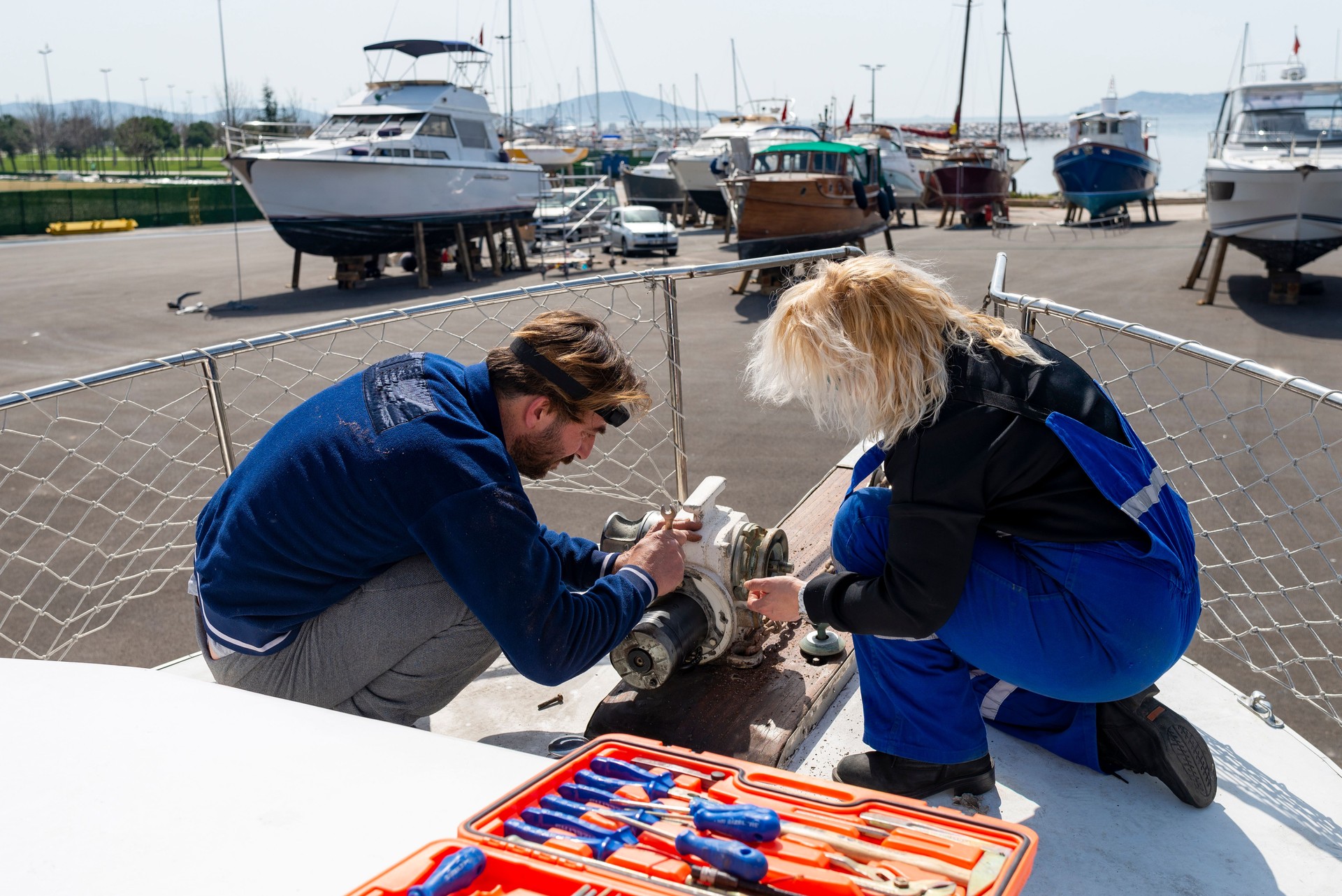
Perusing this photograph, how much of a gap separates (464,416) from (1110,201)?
2471cm

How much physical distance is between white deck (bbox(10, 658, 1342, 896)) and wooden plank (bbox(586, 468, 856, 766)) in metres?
0.14

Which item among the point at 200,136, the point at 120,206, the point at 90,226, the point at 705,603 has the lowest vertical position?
the point at 705,603

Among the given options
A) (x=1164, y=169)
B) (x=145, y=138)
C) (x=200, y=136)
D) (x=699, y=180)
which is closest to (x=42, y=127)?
(x=145, y=138)

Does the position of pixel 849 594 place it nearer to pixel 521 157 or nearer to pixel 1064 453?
pixel 1064 453

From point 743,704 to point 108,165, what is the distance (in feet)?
244

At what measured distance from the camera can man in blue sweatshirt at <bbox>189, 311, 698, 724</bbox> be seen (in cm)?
185

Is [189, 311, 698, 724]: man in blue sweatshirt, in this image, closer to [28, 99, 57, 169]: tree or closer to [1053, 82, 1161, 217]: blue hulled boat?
Result: [1053, 82, 1161, 217]: blue hulled boat

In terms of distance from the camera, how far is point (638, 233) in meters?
19.9

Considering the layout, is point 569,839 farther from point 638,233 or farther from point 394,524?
point 638,233

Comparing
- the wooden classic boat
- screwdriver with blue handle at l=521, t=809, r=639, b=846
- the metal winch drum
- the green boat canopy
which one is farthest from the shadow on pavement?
screwdriver with blue handle at l=521, t=809, r=639, b=846

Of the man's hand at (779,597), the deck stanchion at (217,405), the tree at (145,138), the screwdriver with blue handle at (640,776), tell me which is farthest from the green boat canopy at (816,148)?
the tree at (145,138)

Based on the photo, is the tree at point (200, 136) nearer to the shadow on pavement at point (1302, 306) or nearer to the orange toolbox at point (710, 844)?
the shadow on pavement at point (1302, 306)

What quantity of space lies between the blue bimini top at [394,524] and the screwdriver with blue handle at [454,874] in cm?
67

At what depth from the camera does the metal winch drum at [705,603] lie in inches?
95.0
